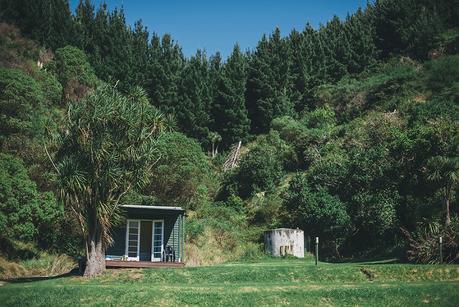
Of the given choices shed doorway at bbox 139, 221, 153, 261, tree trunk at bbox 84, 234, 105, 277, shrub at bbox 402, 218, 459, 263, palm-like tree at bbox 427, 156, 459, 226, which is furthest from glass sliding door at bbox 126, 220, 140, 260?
palm-like tree at bbox 427, 156, 459, 226

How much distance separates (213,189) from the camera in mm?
45531

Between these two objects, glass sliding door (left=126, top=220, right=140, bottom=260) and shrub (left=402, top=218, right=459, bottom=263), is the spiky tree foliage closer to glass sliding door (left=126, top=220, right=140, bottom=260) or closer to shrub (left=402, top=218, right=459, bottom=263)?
glass sliding door (left=126, top=220, right=140, bottom=260)

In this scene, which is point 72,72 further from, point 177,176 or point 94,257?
point 94,257

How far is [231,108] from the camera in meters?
56.5

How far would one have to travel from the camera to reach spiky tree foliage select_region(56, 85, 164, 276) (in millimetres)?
23578

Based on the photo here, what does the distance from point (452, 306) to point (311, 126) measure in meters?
36.7

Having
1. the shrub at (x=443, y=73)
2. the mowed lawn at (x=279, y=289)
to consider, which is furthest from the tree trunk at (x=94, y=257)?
the shrub at (x=443, y=73)

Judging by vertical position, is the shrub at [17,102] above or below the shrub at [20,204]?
above

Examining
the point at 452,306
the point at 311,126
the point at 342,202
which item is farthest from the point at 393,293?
the point at 311,126

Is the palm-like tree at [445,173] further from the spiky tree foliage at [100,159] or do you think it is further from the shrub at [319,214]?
the spiky tree foliage at [100,159]

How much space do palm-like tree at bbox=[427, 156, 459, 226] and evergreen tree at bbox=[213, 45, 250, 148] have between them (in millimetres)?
28910

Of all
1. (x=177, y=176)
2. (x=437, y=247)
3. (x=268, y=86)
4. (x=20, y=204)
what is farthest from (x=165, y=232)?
(x=268, y=86)

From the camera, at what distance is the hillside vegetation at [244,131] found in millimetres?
25109

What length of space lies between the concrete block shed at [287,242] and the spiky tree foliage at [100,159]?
11478 millimetres
